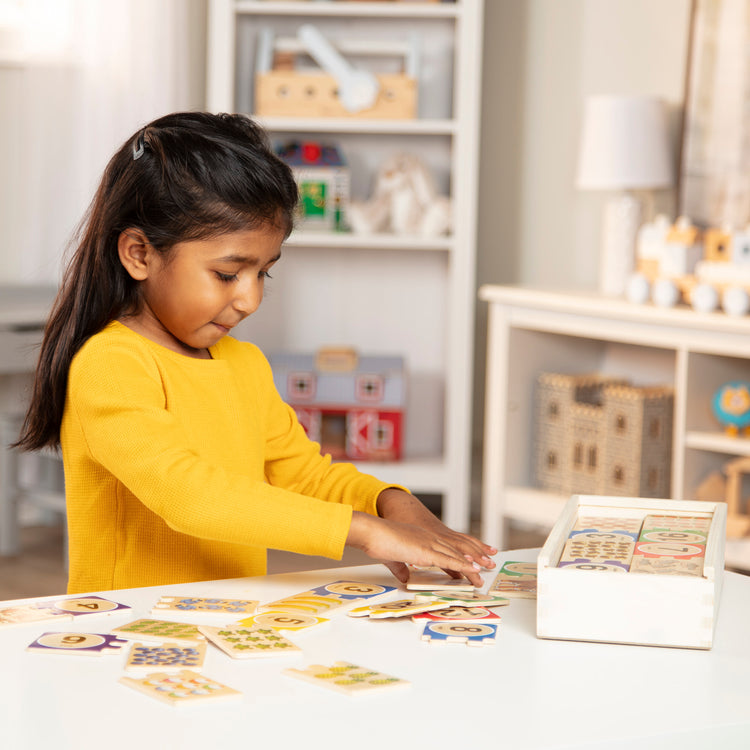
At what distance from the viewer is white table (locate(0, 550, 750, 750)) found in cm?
61

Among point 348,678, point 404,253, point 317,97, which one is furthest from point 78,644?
point 404,253

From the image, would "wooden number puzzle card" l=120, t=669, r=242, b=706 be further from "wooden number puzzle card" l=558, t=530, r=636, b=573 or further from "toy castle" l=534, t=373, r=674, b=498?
"toy castle" l=534, t=373, r=674, b=498

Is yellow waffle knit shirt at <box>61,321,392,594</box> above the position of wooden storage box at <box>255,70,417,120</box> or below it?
below

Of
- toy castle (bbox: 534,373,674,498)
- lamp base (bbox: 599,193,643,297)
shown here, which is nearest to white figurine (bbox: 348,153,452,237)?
lamp base (bbox: 599,193,643,297)

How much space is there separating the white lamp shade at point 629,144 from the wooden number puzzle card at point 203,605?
6.79 ft

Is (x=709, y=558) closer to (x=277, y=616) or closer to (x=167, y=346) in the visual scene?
(x=277, y=616)

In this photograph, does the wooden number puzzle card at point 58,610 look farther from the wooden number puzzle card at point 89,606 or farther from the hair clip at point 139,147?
the hair clip at point 139,147

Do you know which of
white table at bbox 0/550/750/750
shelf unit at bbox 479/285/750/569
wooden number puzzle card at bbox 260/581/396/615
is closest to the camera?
white table at bbox 0/550/750/750

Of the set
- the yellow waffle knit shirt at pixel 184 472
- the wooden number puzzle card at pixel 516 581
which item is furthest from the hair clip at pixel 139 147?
the wooden number puzzle card at pixel 516 581

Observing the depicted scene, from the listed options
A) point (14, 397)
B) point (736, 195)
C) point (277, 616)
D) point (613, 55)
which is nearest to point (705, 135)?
point (736, 195)

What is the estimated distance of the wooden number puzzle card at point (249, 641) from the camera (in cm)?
73

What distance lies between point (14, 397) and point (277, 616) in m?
2.47

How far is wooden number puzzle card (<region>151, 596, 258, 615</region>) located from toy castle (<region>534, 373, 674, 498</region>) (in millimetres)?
1849

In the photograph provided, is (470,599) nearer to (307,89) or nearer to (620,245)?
(620,245)
